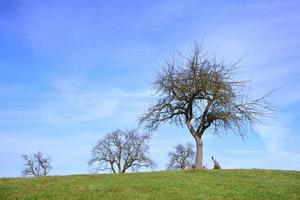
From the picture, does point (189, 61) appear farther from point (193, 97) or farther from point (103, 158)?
point (103, 158)

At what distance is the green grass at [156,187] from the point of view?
25.0m

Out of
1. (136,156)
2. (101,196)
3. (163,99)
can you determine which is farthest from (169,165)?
(101,196)

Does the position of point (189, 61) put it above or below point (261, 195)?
above

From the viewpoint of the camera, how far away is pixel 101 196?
24359 millimetres

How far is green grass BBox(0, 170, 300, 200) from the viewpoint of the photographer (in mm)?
24953

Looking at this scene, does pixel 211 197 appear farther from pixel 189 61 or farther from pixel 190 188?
pixel 189 61

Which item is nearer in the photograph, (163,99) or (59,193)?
(59,193)

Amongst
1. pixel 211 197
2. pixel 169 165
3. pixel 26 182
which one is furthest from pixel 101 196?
pixel 169 165

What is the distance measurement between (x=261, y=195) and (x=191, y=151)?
86.7m

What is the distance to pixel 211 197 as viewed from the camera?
24922 millimetres

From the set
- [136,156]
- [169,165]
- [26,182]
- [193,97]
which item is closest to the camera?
[26,182]

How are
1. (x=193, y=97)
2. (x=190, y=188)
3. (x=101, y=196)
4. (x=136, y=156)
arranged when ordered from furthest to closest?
(x=136, y=156) < (x=193, y=97) < (x=190, y=188) < (x=101, y=196)

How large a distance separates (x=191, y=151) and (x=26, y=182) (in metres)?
83.4

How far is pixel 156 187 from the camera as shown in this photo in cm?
2759
